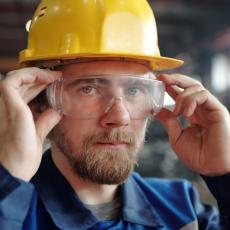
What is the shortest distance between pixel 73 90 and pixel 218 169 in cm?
73

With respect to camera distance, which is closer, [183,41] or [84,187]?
[84,187]

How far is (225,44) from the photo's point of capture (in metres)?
7.33

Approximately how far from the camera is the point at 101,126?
184cm

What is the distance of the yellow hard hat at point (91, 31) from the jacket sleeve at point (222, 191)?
61cm

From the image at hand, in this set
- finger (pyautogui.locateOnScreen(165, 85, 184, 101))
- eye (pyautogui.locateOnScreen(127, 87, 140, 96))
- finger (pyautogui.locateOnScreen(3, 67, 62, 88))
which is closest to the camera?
finger (pyautogui.locateOnScreen(3, 67, 62, 88))

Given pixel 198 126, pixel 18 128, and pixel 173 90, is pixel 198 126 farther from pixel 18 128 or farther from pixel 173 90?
pixel 18 128

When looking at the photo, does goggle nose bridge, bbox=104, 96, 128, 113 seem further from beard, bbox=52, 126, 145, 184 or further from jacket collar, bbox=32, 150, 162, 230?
jacket collar, bbox=32, 150, 162, 230

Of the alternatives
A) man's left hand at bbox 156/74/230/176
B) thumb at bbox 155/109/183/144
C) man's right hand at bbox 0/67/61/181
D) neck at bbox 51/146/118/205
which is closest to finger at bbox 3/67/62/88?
man's right hand at bbox 0/67/61/181

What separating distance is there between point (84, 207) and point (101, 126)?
349 millimetres

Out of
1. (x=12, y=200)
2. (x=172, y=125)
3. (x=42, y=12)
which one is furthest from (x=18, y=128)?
(x=172, y=125)

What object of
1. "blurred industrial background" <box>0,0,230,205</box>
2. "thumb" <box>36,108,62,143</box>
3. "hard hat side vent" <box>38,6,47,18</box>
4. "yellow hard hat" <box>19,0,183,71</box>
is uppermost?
"hard hat side vent" <box>38,6,47,18</box>

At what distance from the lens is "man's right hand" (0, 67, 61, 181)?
1624mm

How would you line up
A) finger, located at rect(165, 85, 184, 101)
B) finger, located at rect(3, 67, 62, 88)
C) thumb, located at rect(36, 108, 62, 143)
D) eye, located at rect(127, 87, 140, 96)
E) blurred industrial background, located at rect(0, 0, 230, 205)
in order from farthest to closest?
blurred industrial background, located at rect(0, 0, 230, 205) < finger, located at rect(165, 85, 184, 101) < eye, located at rect(127, 87, 140, 96) < thumb, located at rect(36, 108, 62, 143) < finger, located at rect(3, 67, 62, 88)

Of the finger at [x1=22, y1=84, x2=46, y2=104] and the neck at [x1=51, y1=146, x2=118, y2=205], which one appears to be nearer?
the finger at [x1=22, y1=84, x2=46, y2=104]
